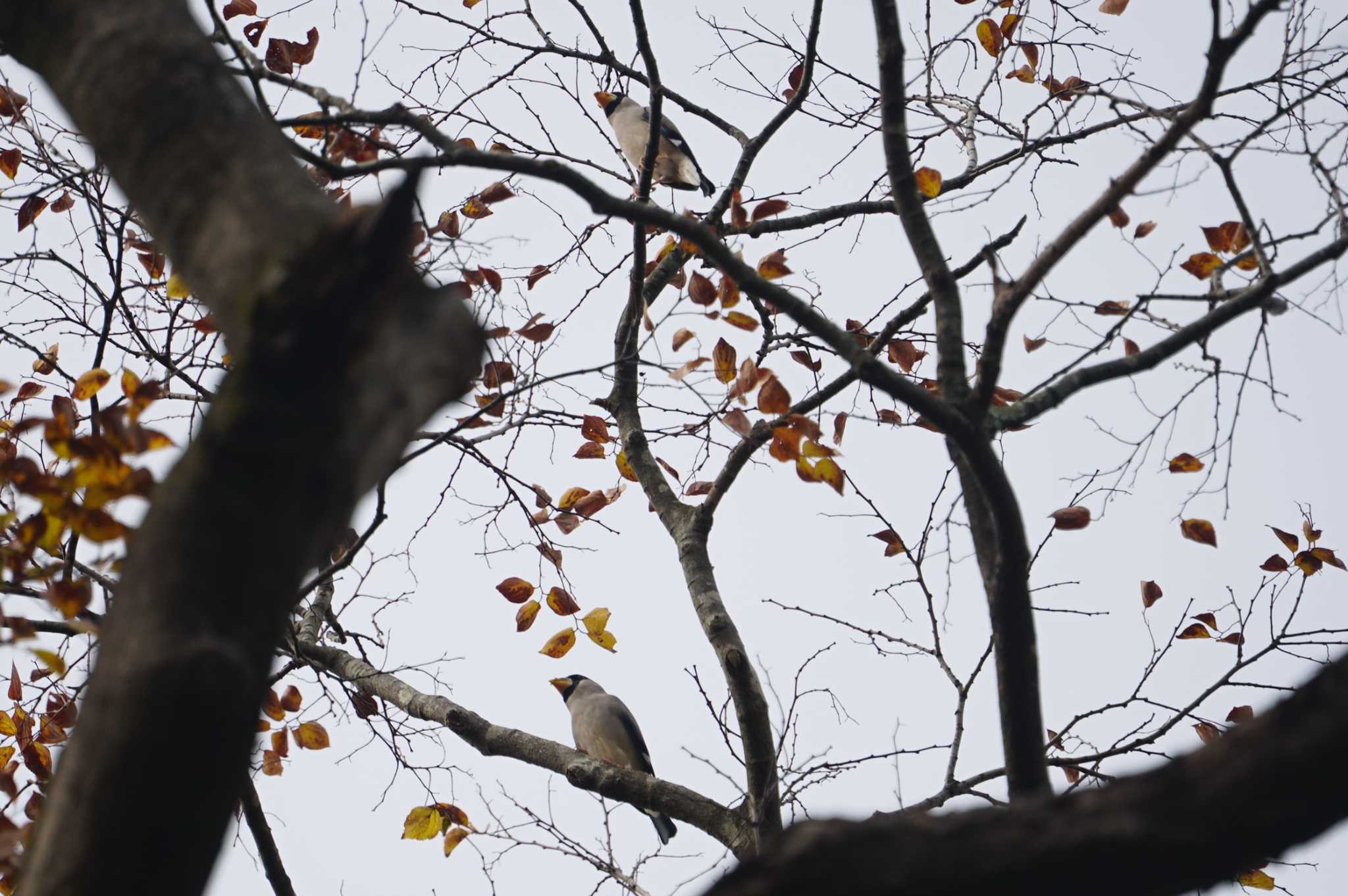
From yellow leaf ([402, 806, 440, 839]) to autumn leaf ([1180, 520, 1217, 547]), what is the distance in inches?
136

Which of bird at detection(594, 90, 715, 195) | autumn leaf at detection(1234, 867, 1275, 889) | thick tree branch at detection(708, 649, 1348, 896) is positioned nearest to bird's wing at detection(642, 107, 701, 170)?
bird at detection(594, 90, 715, 195)

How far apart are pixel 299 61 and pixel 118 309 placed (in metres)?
1.34

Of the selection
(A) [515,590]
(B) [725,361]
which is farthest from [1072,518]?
(A) [515,590]

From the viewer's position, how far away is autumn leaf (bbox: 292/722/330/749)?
203 inches

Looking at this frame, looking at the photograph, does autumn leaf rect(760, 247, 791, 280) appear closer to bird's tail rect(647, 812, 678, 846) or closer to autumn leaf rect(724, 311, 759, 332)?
autumn leaf rect(724, 311, 759, 332)

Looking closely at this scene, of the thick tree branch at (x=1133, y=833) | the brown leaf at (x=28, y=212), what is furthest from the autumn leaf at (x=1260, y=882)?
the brown leaf at (x=28, y=212)

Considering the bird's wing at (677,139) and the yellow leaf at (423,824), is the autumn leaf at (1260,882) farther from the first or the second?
the bird's wing at (677,139)

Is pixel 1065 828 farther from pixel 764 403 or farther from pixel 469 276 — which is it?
pixel 469 276

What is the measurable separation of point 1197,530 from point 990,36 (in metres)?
2.48

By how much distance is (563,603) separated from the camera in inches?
196

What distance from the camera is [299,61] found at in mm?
4562

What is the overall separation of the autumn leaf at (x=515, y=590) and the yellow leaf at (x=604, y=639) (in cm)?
37

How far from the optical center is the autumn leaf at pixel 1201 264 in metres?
3.68

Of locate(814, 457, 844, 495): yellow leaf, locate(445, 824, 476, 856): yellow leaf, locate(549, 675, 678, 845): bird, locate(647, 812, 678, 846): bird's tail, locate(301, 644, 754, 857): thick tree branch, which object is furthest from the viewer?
locate(549, 675, 678, 845): bird
